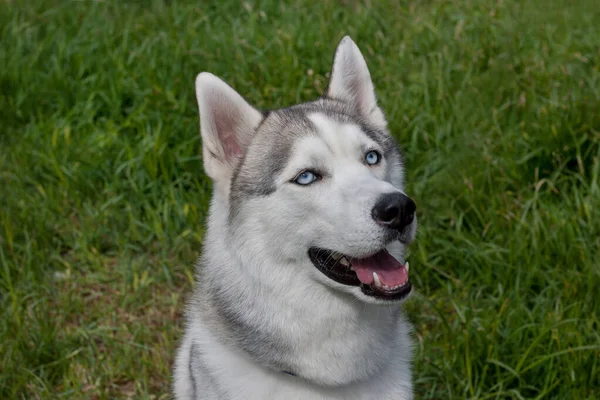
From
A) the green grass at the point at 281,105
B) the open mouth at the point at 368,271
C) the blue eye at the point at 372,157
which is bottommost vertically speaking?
the green grass at the point at 281,105

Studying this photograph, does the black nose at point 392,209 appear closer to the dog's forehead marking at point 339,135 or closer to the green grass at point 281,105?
the dog's forehead marking at point 339,135

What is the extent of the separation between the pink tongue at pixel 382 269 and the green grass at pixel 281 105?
41.5 inches

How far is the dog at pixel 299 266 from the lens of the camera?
10.8ft

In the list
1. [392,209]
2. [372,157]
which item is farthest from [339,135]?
[392,209]

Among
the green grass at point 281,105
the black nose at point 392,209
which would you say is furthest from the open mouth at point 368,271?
the green grass at point 281,105

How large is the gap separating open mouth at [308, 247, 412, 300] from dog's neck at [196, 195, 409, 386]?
8cm

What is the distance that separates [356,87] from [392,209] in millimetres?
956

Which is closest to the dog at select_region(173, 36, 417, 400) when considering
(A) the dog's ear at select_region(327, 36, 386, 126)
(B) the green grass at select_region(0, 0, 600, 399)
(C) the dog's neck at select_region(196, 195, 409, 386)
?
(C) the dog's neck at select_region(196, 195, 409, 386)

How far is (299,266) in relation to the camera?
3381mm

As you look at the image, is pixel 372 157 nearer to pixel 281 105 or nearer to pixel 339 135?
pixel 339 135

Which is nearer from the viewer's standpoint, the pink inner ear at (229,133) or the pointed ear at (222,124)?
the pointed ear at (222,124)

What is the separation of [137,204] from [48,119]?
1145 mm

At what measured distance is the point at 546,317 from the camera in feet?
14.4

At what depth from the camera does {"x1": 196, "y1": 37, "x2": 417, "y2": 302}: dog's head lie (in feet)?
10.6
